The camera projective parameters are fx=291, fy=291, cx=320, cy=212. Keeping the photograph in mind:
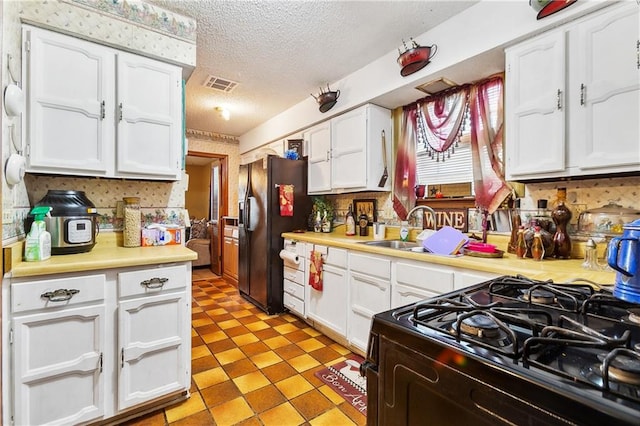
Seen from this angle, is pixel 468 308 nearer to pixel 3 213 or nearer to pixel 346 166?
pixel 3 213

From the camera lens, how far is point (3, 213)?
139cm

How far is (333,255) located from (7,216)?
2.05m

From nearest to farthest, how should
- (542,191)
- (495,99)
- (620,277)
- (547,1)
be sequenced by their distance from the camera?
1. (620,277)
2. (547,1)
3. (542,191)
4. (495,99)

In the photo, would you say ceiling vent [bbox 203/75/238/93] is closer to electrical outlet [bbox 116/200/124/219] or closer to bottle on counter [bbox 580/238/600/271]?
electrical outlet [bbox 116/200/124/219]

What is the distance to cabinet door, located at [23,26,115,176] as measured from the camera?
164cm

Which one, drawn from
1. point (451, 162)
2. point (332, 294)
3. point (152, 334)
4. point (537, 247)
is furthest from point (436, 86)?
point (152, 334)

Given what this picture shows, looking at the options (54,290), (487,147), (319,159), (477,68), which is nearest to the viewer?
(54,290)

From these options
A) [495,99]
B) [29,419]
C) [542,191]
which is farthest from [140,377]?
[495,99]

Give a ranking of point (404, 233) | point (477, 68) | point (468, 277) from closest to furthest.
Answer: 1. point (468, 277)
2. point (477, 68)
3. point (404, 233)

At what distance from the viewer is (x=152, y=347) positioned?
5.35ft

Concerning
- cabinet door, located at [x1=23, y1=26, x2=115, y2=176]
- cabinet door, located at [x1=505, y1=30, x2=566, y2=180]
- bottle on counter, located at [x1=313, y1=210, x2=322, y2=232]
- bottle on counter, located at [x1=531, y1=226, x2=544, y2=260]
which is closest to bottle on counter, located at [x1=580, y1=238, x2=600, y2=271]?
bottle on counter, located at [x1=531, y1=226, x2=544, y2=260]

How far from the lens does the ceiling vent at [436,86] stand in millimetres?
2301

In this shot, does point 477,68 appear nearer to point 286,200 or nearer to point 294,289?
point 286,200

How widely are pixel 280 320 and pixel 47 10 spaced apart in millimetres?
2934
